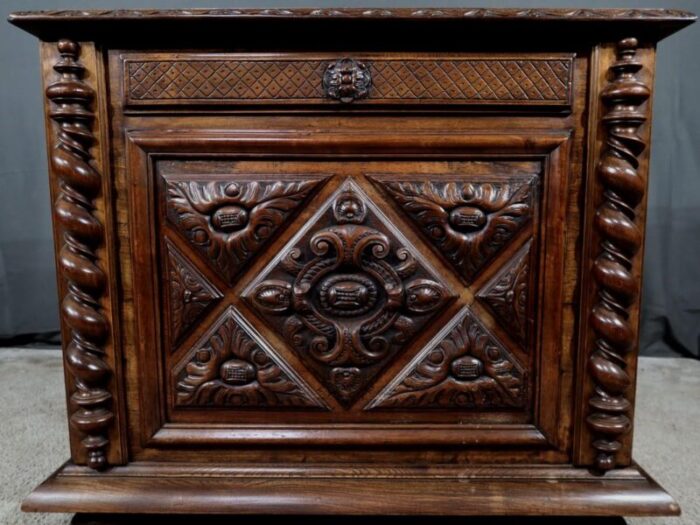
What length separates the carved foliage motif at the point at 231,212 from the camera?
892mm

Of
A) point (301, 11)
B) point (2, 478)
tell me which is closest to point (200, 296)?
point (301, 11)

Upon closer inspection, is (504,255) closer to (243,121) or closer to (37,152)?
(243,121)

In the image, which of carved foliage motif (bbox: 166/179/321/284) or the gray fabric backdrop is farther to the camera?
the gray fabric backdrop

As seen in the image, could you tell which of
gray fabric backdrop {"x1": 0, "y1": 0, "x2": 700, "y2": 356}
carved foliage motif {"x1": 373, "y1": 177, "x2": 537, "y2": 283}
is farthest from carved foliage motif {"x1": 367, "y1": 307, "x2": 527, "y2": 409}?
gray fabric backdrop {"x1": 0, "y1": 0, "x2": 700, "y2": 356}

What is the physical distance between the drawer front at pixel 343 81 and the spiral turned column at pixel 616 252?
0.26ft

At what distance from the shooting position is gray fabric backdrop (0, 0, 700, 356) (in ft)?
5.62

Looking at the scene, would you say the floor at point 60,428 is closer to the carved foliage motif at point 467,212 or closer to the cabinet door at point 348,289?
the cabinet door at point 348,289

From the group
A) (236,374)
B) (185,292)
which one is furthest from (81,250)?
(236,374)

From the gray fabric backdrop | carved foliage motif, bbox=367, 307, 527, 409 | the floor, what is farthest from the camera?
the gray fabric backdrop

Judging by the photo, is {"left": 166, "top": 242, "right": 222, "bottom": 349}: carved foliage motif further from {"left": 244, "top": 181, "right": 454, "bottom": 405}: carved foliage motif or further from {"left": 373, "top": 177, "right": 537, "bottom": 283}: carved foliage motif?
{"left": 373, "top": 177, "right": 537, "bottom": 283}: carved foliage motif

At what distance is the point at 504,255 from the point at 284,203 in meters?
0.35

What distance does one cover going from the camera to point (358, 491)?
909 millimetres

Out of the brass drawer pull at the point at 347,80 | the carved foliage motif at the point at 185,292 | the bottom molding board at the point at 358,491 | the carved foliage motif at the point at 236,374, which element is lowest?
the bottom molding board at the point at 358,491

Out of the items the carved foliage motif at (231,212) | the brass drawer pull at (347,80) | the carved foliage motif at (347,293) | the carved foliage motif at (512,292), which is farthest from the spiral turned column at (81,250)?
the carved foliage motif at (512,292)
